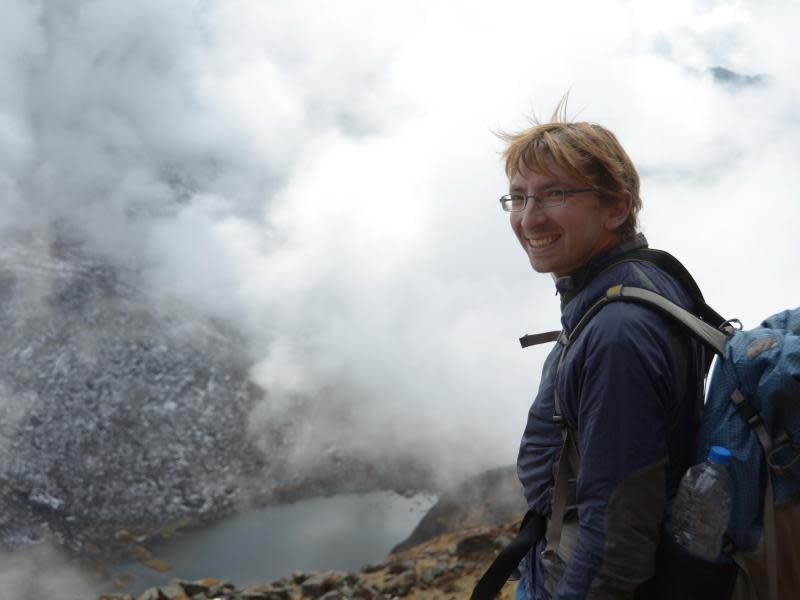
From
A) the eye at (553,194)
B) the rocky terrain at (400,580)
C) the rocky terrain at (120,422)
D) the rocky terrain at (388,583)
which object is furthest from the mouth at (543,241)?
the rocky terrain at (120,422)

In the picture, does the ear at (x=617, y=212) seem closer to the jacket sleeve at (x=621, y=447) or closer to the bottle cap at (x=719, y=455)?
the jacket sleeve at (x=621, y=447)

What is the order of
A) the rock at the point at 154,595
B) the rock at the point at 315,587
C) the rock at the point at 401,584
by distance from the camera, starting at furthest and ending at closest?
the rock at the point at 315,587 → the rock at the point at 401,584 → the rock at the point at 154,595

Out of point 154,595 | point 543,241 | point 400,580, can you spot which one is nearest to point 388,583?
point 400,580

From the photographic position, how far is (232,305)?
1495cm

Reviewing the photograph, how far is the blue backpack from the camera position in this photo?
1458mm

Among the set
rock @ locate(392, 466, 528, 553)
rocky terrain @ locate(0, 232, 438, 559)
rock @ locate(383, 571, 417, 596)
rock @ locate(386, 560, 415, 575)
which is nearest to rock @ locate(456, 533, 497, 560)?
rock @ locate(386, 560, 415, 575)

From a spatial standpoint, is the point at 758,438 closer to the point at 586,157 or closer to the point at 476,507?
the point at 586,157

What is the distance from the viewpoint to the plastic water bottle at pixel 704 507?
4.95 feet

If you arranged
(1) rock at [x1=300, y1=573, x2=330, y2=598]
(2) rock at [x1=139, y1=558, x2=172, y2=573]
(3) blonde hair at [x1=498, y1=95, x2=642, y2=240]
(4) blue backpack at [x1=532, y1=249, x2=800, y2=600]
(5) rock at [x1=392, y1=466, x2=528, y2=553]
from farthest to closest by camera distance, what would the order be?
(5) rock at [x1=392, y1=466, x2=528, y2=553], (2) rock at [x1=139, y1=558, x2=172, y2=573], (1) rock at [x1=300, y1=573, x2=330, y2=598], (3) blonde hair at [x1=498, y1=95, x2=642, y2=240], (4) blue backpack at [x1=532, y1=249, x2=800, y2=600]

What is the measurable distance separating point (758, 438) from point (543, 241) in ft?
2.50

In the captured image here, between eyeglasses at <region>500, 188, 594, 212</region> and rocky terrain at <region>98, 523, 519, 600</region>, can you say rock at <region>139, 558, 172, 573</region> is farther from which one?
eyeglasses at <region>500, 188, 594, 212</region>

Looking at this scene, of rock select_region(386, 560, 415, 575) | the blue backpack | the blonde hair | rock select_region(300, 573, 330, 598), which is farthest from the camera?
rock select_region(386, 560, 415, 575)

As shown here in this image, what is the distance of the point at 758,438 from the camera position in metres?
1.49

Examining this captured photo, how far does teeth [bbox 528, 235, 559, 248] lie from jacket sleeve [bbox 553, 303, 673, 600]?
36 centimetres
